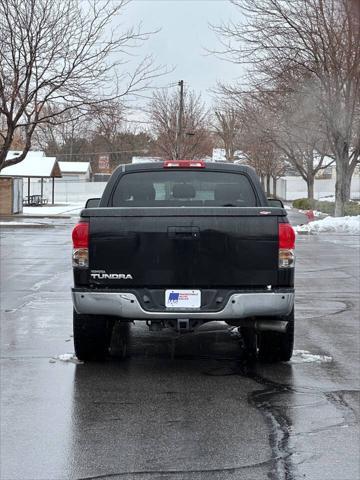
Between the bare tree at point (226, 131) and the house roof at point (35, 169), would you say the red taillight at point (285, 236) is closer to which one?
the house roof at point (35, 169)

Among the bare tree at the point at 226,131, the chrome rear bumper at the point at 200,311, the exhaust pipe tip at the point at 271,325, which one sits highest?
the bare tree at the point at 226,131

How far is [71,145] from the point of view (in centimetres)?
8919

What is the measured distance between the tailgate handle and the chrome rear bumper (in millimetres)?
609

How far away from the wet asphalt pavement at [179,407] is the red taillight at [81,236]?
1.24 meters

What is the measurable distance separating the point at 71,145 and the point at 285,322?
277 feet

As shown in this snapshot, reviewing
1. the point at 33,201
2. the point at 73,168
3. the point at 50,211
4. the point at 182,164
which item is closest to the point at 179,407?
the point at 182,164

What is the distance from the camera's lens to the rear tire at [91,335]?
7008 millimetres

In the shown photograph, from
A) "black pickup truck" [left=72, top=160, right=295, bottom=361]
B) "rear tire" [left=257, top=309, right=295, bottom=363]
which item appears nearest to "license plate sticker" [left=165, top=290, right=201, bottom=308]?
"black pickup truck" [left=72, top=160, right=295, bottom=361]

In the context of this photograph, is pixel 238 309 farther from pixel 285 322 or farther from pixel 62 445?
pixel 62 445

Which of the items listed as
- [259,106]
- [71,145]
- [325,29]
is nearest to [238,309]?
[325,29]

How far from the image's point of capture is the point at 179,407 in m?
5.99

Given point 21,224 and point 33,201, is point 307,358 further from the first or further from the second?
point 33,201

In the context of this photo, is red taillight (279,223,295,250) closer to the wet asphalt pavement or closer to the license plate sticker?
the license plate sticker

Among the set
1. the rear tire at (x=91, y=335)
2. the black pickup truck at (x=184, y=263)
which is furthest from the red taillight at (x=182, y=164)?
the rear tire at (x=91, y=335)
